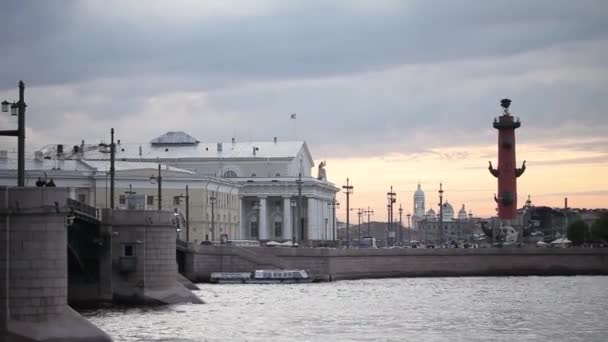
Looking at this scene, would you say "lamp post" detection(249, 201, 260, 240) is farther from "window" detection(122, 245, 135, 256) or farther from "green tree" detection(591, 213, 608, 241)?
"window" detection(122, 245, 135, 256)

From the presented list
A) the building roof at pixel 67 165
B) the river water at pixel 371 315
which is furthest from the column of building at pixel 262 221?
the river water at pixel 371 315

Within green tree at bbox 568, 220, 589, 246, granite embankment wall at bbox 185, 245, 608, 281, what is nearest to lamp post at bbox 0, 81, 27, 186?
granite embankment wall at bbox 185, 245, 608, 281

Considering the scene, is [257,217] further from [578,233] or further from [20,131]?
[20,131]

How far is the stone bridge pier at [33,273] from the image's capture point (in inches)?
1695

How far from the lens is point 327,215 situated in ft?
626

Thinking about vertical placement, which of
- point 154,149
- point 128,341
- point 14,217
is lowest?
point 128,341

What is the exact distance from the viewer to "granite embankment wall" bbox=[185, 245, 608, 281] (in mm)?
113188

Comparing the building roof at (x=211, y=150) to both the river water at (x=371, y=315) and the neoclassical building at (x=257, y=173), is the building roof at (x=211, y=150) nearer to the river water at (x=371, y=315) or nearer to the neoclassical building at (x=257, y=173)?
the neoclassical building at (x=257, y=173)

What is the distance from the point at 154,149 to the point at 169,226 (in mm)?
111674

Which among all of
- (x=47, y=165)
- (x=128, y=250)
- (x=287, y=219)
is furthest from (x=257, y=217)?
(x=128, y=250)

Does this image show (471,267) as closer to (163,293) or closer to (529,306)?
(529,306)

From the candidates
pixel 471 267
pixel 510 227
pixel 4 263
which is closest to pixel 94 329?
pixel 4 263

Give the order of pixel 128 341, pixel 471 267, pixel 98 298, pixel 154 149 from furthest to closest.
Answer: pixel 154 149, pixel 471 267, pixel 98 298, pixel 128 341

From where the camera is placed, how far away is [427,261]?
124125mm
